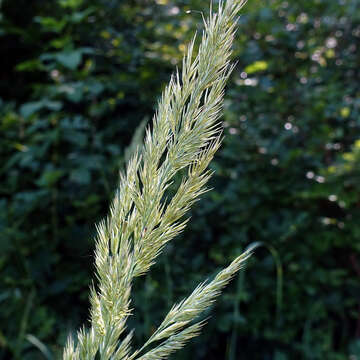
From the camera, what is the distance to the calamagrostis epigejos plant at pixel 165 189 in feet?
1.41

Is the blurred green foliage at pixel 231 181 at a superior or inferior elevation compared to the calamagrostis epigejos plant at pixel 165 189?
inferior

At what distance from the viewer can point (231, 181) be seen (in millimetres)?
2475

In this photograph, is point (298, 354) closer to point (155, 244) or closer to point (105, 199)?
point (105, 199)

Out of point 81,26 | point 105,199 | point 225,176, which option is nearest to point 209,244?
point 225,176

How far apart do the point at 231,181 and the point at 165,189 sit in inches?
80.1

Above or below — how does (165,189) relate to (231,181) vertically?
above

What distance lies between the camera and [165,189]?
46 centimetres

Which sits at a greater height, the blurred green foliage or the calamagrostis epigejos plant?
the calamagrostis epigejos plant

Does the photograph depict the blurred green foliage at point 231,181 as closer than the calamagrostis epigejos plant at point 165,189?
No

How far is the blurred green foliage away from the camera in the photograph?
2.37 metres

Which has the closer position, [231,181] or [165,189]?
[165,189]

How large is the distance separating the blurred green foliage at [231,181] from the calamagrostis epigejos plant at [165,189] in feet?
5.86

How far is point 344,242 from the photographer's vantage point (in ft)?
8.13

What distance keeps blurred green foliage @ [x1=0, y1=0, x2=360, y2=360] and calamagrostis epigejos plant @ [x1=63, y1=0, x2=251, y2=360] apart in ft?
5.86
